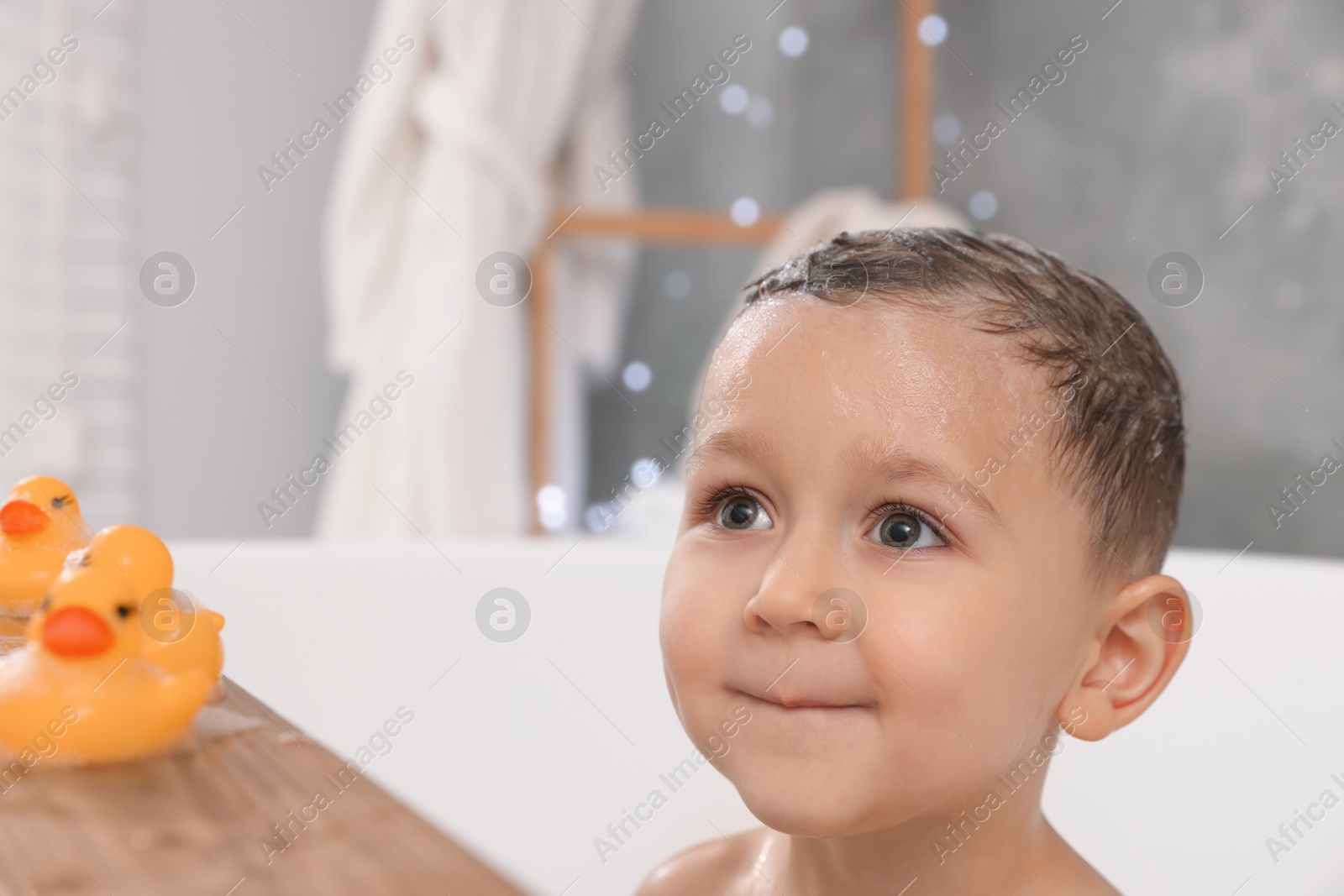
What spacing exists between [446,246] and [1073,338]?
61.4 inches

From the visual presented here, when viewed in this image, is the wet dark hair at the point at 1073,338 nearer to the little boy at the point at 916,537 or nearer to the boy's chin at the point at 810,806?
the little boy at the point at 916,537

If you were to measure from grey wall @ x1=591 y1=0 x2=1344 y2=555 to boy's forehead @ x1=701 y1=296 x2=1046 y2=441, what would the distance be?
54.5 inches

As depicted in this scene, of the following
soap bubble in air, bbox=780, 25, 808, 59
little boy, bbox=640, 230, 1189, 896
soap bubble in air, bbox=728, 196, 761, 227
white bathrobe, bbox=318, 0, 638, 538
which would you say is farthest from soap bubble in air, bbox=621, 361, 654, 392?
little boy, bbox=640, 230, 1189, 896

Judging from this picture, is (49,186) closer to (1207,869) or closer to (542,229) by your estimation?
(542,229)

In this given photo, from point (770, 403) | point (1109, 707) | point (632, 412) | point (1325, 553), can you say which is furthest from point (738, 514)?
point (632, 412)

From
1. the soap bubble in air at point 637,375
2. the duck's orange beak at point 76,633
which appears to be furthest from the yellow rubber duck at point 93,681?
the soap bubble in air at point 637,375

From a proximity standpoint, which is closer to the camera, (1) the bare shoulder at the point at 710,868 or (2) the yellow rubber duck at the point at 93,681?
(2) the yellow rubber duck at the point at 93,681

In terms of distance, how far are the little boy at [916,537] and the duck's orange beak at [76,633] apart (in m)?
0.29

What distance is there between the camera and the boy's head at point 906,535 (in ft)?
1.94

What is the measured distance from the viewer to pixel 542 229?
2.16m

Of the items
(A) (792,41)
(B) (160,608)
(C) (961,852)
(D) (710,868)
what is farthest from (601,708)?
(A) (792,41)

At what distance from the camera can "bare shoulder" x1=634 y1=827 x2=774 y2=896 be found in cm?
85

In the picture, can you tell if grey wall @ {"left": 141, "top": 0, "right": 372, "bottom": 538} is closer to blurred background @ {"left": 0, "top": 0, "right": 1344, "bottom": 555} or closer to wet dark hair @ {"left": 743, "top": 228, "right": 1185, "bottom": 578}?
blurred background @ {"left": 0, "top": 0, "right": 1344, "bottom": 555}

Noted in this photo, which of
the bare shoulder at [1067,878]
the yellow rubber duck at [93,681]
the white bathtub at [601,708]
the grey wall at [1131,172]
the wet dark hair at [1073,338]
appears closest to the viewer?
the yellow rubber duck at [93,681]
